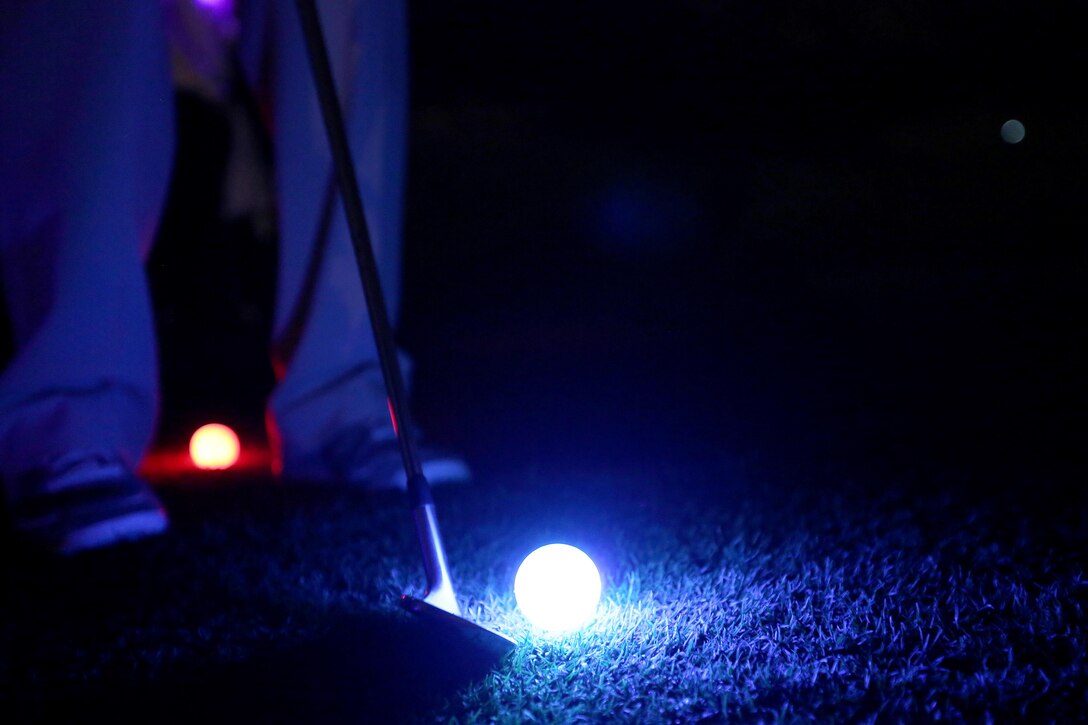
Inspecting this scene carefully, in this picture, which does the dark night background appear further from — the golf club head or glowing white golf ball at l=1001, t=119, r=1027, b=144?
the golf club head

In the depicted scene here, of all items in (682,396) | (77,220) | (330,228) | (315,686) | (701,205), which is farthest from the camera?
(701,205)

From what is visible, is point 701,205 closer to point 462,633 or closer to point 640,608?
point 640,608

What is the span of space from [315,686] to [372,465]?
0.88m

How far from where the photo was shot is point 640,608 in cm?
112

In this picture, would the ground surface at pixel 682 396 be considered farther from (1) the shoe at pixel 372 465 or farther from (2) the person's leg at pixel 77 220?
(2) the person's leg at pixel 77 220

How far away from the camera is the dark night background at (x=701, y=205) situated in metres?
2.81

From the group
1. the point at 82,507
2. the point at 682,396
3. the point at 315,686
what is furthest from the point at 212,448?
the point at 315,686

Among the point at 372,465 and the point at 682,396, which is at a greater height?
the point at 682,396

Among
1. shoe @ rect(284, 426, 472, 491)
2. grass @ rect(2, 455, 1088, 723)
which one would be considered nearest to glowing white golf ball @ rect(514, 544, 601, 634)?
grass @ rect(2, 455, 1088, 723)

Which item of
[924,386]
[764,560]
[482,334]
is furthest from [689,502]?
[482,334]

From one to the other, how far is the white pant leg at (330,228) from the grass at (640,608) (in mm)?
296

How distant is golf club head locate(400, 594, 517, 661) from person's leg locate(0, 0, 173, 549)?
2.59 feet

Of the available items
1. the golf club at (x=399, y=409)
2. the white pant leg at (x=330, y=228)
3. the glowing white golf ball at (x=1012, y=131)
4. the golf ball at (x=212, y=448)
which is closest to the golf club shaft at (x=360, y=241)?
the golf club at (x=399, y=409)

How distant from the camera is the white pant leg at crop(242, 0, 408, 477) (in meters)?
1.95
